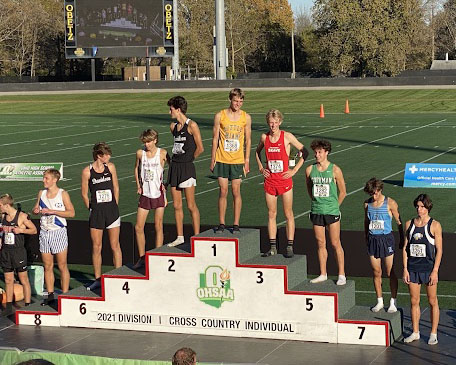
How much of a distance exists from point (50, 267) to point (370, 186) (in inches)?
178

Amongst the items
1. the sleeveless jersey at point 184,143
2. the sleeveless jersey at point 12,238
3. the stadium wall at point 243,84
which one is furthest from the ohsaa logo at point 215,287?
the stadium wall at point 243,84

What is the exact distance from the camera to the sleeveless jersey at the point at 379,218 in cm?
1299

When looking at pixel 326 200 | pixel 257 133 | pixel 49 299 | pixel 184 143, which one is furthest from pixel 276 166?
pixel 257 133

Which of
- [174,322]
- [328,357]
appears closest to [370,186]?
[328,357]

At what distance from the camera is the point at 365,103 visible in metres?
60.0

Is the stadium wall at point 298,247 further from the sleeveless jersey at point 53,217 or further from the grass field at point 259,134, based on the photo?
the sleeveless jersey at point 53,217

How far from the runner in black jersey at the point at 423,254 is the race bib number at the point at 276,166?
83.8 inches

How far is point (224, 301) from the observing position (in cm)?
1362

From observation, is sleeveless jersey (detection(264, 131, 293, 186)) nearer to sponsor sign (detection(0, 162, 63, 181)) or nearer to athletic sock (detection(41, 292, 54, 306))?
athletic sock (detection(41, 292, 54, 306))

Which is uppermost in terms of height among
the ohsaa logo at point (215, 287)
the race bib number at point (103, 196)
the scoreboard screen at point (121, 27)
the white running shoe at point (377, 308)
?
the scoreboard screen at point (121, 27)

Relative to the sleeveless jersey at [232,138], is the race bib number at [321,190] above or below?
below

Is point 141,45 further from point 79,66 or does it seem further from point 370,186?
point 370,186

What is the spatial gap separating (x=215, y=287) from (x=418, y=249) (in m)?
2.69

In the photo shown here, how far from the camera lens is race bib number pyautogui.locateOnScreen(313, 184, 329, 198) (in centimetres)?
1352
